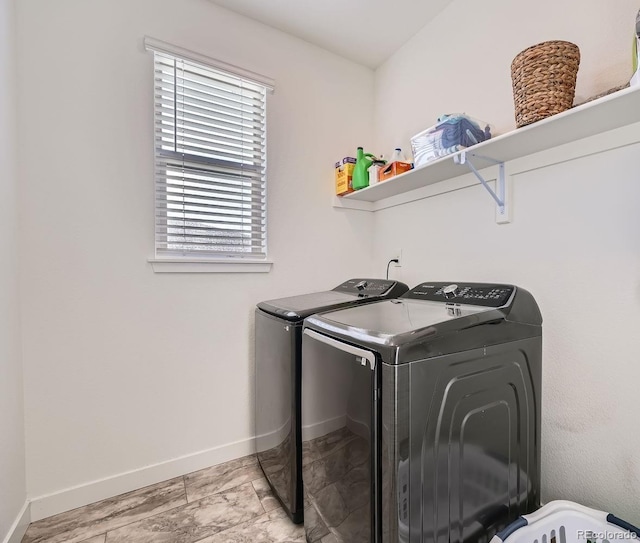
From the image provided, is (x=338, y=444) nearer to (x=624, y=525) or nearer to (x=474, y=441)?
(x=474, y=441)

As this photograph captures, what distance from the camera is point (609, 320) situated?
116 centimetres

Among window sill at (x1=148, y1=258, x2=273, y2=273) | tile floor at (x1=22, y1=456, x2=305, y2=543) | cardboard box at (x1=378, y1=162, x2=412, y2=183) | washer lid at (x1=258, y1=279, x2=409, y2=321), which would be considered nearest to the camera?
tile floor at (x1=22, y1=456, x2=305, y2=543)

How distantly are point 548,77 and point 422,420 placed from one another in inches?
47.1

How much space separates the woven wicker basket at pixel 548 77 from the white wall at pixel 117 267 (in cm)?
133

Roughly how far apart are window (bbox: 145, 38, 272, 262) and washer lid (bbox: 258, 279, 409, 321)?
454mm

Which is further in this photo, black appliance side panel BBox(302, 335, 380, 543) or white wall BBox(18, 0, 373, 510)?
white wall BBox(18, 0, 373, 510)

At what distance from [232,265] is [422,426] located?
135 centimetres

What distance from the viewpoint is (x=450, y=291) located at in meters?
1.44

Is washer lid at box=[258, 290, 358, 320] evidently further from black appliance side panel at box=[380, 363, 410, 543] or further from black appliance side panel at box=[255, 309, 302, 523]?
black appliance side panel at box=[380, 363, 410, 543]

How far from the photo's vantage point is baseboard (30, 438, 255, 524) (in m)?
1.45

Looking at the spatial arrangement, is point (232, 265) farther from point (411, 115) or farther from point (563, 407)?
point (563, 407)

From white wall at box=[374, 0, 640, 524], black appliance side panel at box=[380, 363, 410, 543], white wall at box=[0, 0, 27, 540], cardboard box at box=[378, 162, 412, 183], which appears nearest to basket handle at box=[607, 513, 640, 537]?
white wall at box=[374, 0, 640, 524]

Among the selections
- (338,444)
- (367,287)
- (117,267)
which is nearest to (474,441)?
(338,444)

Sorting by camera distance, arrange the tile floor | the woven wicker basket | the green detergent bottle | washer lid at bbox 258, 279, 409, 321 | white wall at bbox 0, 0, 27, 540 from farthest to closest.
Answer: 1. the green detergent bottle
2. washer lid at bbox 258, 279, 409, 321
3. the tile floor
4. white wall at bbox 0, 0, 27, 540
5. the woven wicker basket
